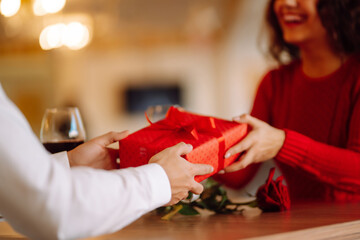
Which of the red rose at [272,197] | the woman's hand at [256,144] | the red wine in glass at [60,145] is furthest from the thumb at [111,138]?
the red rose at [272,197]

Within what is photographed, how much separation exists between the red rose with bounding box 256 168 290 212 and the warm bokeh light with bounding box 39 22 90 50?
3.72 meters

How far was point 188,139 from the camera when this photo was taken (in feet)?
2.85

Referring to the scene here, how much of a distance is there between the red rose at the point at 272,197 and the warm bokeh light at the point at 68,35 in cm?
372

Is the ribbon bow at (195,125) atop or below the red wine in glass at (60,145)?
atop

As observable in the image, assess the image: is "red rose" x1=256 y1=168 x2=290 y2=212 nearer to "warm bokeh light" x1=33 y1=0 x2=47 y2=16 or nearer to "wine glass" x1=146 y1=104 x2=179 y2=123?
"wine glass" x1=146 y1=104 x2=179 y2=123

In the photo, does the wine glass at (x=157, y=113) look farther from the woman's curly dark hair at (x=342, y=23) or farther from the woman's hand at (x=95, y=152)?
the woman's curly dark hair at (x=342, y=23)

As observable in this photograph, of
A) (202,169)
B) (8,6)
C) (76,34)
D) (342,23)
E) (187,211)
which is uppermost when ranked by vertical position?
(8,6)

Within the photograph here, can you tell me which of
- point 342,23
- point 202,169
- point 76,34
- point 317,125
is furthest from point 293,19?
point 76,34

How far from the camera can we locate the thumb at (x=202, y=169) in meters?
0.81

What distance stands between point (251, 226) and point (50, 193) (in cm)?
42

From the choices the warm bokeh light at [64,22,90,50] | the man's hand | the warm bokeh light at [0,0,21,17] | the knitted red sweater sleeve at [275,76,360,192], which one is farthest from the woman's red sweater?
the warm bokeh light at [64,22,90,50]

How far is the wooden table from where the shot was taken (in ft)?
2.41

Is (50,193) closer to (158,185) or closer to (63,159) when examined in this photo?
(158,185)

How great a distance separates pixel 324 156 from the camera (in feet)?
3.53
